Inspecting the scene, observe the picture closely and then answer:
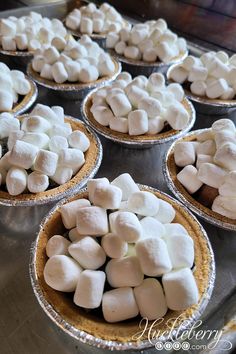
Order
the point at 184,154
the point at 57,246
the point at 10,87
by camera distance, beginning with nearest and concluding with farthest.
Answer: the point at 57,246, the point at 184,154, the point at 10,87

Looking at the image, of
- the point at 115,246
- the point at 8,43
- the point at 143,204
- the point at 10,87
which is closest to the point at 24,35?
the point at 8,43

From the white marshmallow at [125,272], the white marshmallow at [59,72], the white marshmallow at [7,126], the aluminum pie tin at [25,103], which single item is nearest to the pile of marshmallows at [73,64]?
the white marshmallow at [59,72]

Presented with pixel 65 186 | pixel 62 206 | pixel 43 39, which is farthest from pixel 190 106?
pixel 43 39

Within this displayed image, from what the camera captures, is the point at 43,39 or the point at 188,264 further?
the point at 43,39

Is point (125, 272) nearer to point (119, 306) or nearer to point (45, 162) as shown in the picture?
point (119, 306)

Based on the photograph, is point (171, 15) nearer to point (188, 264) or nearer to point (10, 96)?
point (10, 96)

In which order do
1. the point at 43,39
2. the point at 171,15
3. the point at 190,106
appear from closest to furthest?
the point at 190,106 < the point at 43,39 < the point at 171,15

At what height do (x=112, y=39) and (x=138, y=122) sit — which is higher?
(x=112, y=39)
